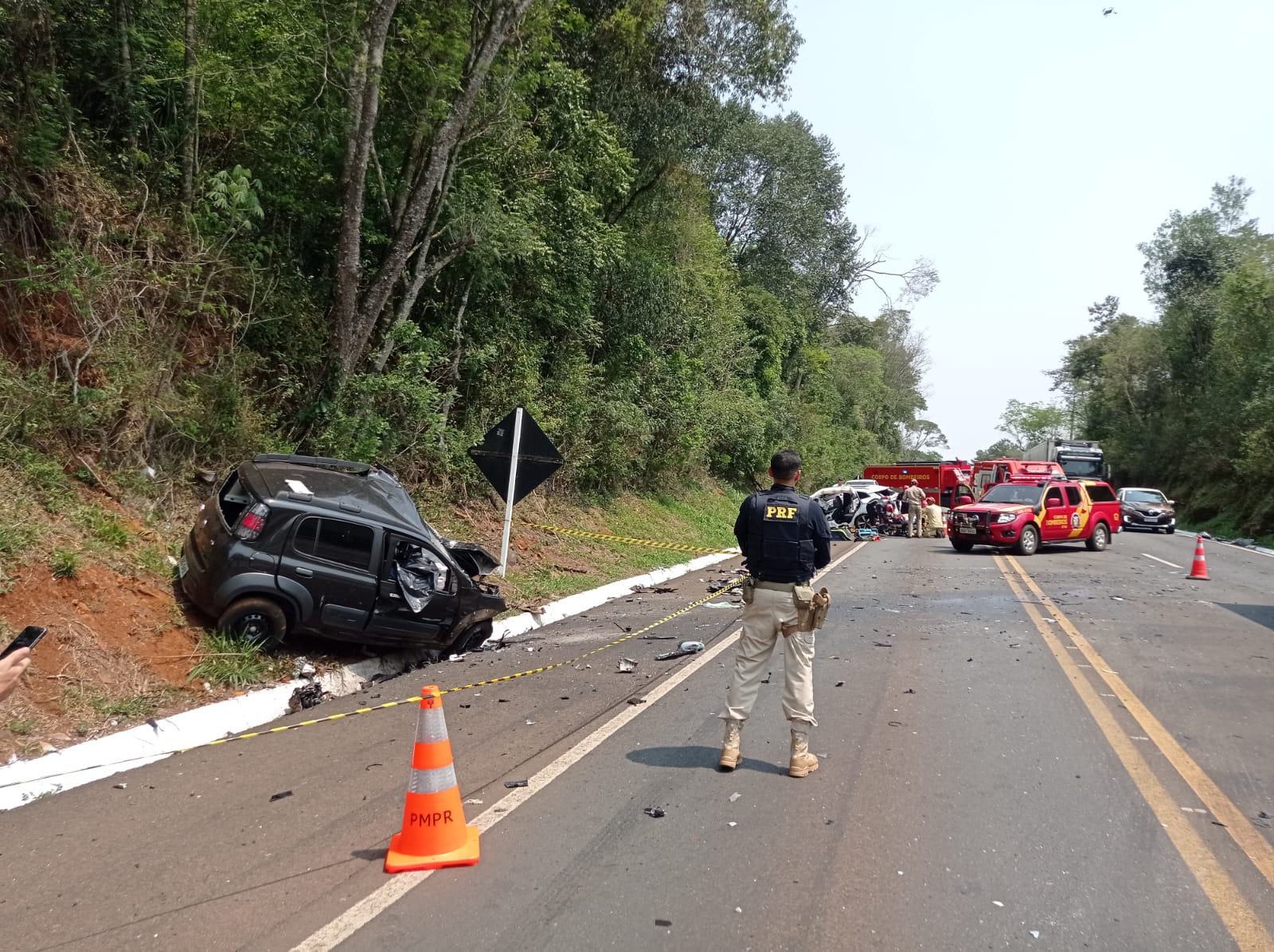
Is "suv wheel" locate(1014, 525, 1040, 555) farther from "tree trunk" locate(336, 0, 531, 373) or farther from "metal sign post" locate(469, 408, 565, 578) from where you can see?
"tree trunk" locate(336, 0, 531, 373)

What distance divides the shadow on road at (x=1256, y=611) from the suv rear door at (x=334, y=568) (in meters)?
10.6

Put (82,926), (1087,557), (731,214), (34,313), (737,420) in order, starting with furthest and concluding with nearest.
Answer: (731,214) < (737,420) < (1087,557) < (34,313) < (82,926)

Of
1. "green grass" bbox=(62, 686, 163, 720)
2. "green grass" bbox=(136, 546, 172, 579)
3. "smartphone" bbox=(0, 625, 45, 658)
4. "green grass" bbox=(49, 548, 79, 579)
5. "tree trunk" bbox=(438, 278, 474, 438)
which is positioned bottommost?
"green grass" bbox=(62, 686, 163, 720)

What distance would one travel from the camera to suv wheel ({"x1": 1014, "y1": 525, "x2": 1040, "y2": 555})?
71.7 ft

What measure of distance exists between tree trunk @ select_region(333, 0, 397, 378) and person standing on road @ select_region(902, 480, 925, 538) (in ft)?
67.3

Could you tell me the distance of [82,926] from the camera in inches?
146

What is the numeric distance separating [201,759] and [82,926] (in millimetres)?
2357

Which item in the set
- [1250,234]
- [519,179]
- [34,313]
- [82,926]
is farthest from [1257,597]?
[1250,234]

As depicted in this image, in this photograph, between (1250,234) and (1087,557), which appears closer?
(1087,557)

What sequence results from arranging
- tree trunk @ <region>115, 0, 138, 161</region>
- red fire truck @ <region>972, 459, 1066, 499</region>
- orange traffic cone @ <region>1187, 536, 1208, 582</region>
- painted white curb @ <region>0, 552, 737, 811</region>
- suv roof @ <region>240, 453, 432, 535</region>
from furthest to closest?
red fire truck @ <region>972, 459, 1066, 499</region> < orange traffic cone @ <region>1187, 536, 1208, 582</region> < tree trunk @ <region>115, 0, 138, 161</region> < suv roof @ <region>240, 453, 432, 535</region> < painted white curb @ <region>0, 552, 737, 811</region>

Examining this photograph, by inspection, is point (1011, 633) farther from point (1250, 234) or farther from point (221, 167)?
point (1250, 234)

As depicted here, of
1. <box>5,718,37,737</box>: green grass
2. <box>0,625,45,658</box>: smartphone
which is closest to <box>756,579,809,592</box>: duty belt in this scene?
<box>0,625,45,658</box>: smartphone

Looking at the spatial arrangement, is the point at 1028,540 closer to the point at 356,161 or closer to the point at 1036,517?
the point at 1036,517

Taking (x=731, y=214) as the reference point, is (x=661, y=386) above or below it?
below
